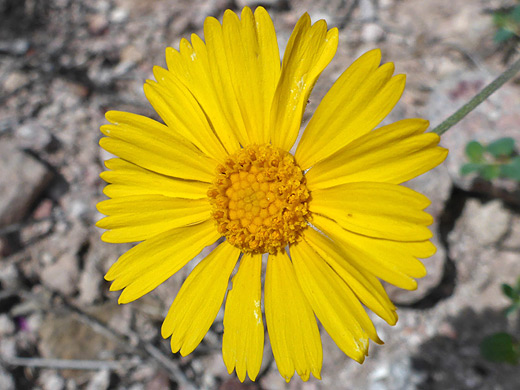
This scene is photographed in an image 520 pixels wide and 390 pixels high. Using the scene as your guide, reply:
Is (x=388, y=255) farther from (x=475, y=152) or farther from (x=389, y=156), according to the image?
(x=475, y=152)

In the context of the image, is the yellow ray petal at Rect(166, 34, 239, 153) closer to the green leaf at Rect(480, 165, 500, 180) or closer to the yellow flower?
the yellow flower

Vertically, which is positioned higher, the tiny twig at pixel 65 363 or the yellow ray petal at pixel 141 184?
the yellow ray petal at pixel 141 184

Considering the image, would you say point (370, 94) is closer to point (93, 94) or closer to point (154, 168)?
point (154, 168)

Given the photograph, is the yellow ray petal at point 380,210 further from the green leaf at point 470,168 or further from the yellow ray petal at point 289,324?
the green leaf at point 470,168

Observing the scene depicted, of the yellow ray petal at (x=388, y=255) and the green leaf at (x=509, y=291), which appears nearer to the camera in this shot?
the yellow ray petal at (x=388, y=255)

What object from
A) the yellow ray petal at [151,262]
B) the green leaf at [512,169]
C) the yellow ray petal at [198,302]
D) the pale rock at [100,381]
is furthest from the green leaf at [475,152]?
the pale rock at [100,381]

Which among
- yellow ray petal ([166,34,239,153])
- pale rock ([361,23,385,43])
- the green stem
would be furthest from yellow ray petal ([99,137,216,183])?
pale rock ([361,23,385,43])

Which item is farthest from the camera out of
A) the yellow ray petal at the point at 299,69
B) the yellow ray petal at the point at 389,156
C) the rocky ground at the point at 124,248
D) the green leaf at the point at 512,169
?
the rocky ground at the point at 124,248

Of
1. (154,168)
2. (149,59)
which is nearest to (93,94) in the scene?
(149,59)
